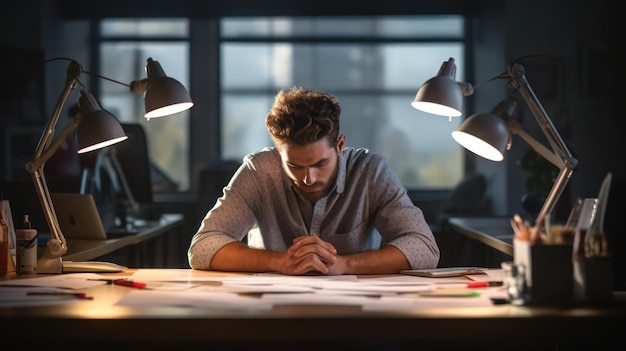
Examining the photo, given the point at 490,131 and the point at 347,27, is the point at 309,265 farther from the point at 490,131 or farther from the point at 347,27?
the point at 347,27

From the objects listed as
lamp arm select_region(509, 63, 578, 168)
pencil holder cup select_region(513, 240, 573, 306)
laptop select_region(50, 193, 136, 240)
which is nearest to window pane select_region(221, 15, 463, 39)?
laptop select_region(50, 193, 136, 240)

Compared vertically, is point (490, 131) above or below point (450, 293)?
above

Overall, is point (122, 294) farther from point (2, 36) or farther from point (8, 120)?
point (2, 36)

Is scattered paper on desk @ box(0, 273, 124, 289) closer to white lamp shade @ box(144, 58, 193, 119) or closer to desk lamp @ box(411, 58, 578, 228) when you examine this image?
white lamp shade @ box(144, 58, 193, 119)

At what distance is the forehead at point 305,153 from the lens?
2.43 meters

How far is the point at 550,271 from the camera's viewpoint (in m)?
1.69

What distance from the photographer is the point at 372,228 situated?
108 inches

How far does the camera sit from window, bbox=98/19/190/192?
7766mm

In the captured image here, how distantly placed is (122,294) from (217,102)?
602cm

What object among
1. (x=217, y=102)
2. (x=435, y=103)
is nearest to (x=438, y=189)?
(x=217, y=102)

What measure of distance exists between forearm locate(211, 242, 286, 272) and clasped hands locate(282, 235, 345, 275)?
51 millimetres

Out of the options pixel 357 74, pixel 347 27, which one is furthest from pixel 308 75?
pixel 347 27

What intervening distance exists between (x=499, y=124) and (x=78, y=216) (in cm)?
192

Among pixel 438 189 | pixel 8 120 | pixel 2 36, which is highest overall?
pixel 2 36
